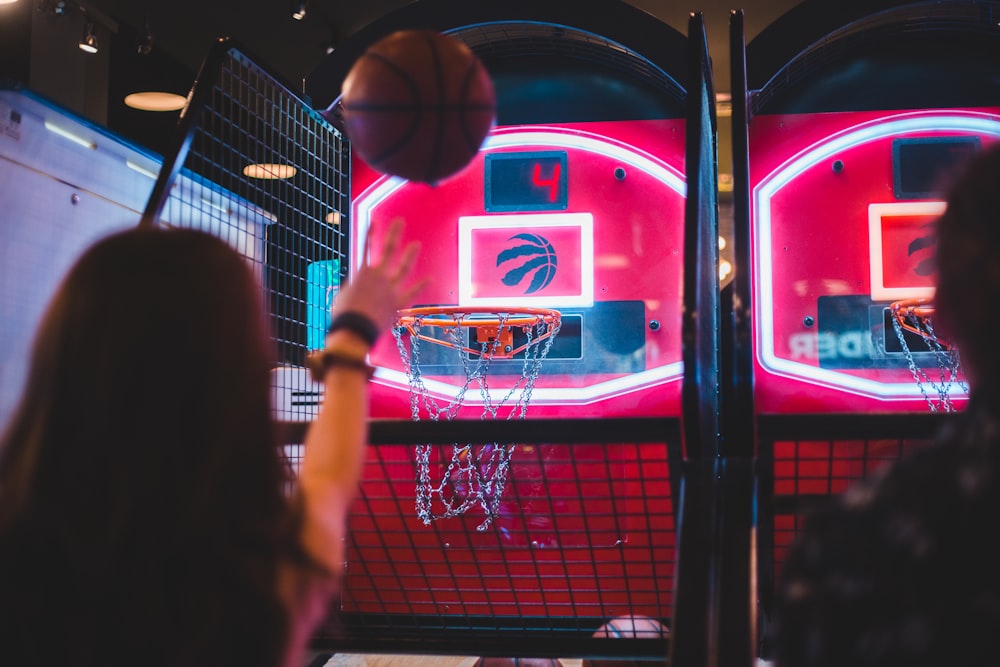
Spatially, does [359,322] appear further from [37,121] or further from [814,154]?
[814,154]

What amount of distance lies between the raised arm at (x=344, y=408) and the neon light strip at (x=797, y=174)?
3133mm

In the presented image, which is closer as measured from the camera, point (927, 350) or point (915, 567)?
point (915, 567)

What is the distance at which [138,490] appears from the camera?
43.6 inches

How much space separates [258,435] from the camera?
1.19m

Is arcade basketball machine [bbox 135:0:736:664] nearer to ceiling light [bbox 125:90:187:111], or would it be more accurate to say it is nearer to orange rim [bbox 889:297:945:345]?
orange rim [bbox 889:297:945:345]

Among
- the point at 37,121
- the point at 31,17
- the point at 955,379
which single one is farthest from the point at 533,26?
the point at 31,17

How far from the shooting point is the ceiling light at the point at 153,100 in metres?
8.09

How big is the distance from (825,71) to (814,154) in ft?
1.37

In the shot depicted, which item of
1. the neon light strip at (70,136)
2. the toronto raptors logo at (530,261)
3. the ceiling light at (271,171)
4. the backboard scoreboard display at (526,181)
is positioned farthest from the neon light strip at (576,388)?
the neon light strip at (70,136)

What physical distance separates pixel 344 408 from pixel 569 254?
3191mm

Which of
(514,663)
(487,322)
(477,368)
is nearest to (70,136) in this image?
(487,322)

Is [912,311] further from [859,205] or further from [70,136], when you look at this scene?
[70,136]

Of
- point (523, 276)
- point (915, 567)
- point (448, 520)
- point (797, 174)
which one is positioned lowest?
point (448, 520)

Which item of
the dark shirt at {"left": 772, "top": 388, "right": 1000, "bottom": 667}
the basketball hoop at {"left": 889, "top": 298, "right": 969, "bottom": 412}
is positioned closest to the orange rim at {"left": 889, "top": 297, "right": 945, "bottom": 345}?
the basketball hoop at {"left": 889, "top": 298, "right": 969, "bottom": 412}
